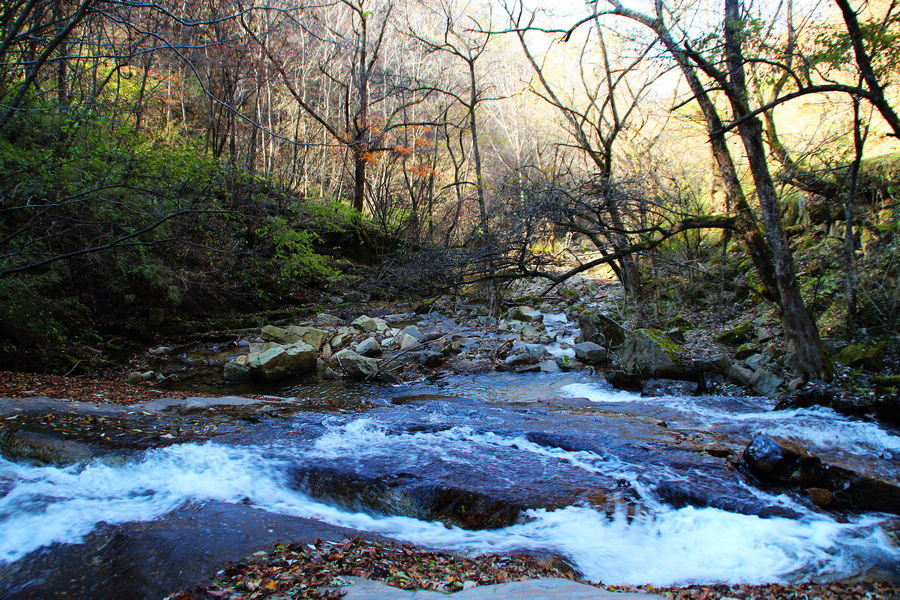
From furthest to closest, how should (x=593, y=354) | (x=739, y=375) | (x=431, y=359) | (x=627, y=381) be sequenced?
(x=431, y=359), (x=593, y=354), (x=627, y=381), (x=739, y=375)

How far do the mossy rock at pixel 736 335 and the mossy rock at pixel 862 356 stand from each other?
1.83 meters

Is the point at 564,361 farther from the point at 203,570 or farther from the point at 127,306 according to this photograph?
the point at 127,306

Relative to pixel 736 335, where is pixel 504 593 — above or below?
below

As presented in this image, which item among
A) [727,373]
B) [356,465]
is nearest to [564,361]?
[727,373]

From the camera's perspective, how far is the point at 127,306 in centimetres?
1139

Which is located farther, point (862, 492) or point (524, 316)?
point (524, 316)

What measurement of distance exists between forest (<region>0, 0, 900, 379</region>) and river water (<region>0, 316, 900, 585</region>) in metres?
2.26

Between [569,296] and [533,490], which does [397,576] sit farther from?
[569,296]

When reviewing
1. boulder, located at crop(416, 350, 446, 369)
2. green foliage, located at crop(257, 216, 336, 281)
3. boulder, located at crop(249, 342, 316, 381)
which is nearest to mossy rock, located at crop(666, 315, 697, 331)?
boulder, located at crop(416, 350, 446, 369)

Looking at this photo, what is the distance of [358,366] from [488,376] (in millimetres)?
2409

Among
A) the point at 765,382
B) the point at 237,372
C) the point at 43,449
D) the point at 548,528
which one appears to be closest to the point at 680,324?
the point at 765,382

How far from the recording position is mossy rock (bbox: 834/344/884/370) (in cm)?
621

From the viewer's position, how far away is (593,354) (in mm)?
9148

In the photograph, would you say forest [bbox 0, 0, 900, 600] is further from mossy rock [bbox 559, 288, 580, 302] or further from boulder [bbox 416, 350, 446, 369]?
mossy rock [bbox 559, 288, 580, 302]
